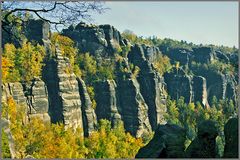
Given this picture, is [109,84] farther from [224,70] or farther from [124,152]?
[224,70]

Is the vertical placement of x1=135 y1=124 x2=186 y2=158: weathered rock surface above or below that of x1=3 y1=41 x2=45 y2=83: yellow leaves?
below

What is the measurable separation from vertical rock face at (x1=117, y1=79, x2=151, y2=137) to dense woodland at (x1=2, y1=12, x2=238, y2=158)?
3276 millimetres

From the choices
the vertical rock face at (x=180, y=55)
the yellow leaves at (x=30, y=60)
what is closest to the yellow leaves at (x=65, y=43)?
the yellow leaves at (x=30, y=60)

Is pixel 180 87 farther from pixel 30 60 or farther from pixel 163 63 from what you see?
pixel 30 60

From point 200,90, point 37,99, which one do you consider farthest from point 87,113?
point 200,90

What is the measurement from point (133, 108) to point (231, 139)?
7208 cm

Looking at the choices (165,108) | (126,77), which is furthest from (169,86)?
(126,77)

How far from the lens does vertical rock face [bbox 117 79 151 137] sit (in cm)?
7956

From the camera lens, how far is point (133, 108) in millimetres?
81812

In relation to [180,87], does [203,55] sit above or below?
above

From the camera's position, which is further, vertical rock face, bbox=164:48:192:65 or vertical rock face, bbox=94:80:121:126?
vertical rock face, bbox=164:48:192:65

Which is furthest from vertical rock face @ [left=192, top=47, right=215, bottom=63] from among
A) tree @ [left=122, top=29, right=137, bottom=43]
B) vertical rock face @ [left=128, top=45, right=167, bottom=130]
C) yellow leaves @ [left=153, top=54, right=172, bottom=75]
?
vertical rock face @ [left=128, top=45, right=167, bottom=130]

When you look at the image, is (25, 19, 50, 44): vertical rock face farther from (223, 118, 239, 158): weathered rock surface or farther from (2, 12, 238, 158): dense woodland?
(223, 118, 239, 158): weathered rock surface

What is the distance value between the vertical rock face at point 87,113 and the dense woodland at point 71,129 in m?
1.44
